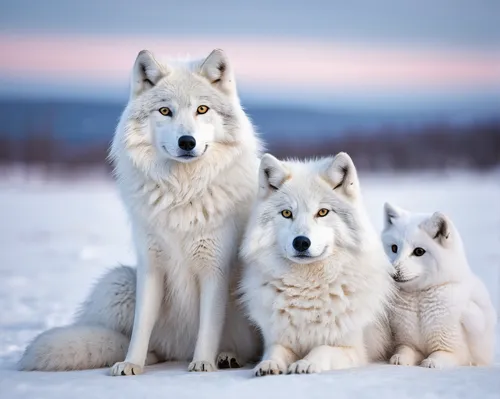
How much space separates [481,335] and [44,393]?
3.01m

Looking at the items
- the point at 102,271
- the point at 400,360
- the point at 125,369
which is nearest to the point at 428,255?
the point at 400,360

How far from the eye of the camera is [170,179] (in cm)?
512

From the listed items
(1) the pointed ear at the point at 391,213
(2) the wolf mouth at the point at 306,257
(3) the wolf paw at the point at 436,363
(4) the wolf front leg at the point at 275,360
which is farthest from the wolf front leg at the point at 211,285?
(3) the wolf paw at the point at 436,363

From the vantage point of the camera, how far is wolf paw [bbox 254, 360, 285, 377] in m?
4.50

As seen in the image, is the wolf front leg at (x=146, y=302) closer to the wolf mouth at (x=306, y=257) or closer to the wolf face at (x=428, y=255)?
the wolf mouth at (x=306, y=257)

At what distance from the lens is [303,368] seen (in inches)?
177

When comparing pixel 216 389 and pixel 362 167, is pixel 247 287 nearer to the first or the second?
pixel 216 389

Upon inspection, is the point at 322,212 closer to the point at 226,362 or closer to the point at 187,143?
the point at 187,143

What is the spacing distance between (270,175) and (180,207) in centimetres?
70

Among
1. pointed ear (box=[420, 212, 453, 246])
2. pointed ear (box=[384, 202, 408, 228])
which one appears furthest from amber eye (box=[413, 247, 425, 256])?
pointed ear (box=[384, 202, 408, 228])

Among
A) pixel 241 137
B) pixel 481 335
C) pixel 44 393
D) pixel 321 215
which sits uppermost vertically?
pixel 241 137

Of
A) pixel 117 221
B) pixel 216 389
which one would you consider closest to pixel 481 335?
pixel 216 389

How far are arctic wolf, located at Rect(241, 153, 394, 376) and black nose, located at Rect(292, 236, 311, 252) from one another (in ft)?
0.47

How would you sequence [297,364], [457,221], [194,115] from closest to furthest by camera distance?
[297,364]
[194,115]
[457,221]
